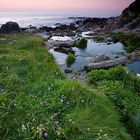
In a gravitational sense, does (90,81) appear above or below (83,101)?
below

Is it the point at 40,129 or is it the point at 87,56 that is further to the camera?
the point at 87,56

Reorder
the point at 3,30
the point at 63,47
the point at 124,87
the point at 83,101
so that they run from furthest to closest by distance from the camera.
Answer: the point at 3,30 < the point at 63,47 < the point at 124,87 < the point at 83,101

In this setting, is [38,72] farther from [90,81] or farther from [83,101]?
[83,101]

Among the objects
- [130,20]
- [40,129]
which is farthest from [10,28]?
[40,129]

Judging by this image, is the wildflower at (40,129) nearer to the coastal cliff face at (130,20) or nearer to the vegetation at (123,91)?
the vegetation at (123,91)

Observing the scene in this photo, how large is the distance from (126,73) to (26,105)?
5.44 metres

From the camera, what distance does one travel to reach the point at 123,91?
34.9ft

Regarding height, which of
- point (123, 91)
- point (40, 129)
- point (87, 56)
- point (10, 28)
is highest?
point (40, 129)

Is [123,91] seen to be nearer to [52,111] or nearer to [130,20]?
[52,111]

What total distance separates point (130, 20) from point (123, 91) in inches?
1647

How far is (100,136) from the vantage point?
7.00 meters

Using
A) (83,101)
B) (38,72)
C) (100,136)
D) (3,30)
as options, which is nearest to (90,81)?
(38,72)

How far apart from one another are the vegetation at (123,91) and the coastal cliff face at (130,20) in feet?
109

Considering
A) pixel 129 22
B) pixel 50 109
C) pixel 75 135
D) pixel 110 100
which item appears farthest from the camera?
pixel 129 22
